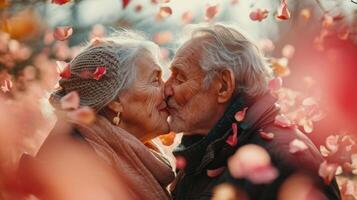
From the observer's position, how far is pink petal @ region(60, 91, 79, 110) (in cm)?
484

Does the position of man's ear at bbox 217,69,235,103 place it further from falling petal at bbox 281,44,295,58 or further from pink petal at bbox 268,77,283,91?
falling petal at bbox 281,44,295,58

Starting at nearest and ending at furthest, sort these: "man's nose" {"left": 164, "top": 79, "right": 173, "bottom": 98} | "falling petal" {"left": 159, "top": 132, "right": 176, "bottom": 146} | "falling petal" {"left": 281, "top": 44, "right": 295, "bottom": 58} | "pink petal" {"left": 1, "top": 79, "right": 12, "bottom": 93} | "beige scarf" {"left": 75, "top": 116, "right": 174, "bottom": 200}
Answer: "beige scarf" {"left": 75, "top": 116, "right": 174, "bottom": 200}
"man's nose" {"left": 164, "top": 79, "right": 173, "bottom": 98}
"falling petal" {"left": 159, "top": 132, "right": 176, "bottom": 146}
"pink petal" {"left": 1, "top": 79, "right": 12, "bottom": 93}
"falling petal" {"left": 281, "top": 44, "right": 295, "bottom": 58}

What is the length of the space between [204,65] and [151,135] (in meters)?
0.60

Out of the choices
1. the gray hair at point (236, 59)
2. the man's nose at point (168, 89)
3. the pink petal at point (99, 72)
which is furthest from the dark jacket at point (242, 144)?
the pink petal at point (99, 72)

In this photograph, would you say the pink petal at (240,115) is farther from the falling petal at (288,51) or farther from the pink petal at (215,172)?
the falling petal at (288,51)

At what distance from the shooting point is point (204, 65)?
4980mm

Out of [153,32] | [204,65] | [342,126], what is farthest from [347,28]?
[204,65]

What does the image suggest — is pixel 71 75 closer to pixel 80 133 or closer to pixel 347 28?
pixel 80 133

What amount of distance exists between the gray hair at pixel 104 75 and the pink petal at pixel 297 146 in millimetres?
1157

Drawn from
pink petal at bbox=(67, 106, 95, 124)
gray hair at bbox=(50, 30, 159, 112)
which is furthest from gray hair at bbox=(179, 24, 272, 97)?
pink petal at bbox=(67, 106, 95, 124)

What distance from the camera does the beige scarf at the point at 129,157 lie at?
480 cm

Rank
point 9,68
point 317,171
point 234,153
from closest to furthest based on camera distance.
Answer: point 317,171 < point 234,153 < point 9,68

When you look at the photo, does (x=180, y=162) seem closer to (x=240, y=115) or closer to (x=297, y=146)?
(x=240, y=115)

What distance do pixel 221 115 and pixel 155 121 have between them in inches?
17.7
